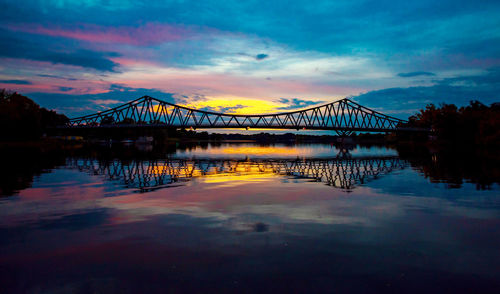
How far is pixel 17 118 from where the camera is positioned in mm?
97625

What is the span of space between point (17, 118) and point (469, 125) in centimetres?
13428

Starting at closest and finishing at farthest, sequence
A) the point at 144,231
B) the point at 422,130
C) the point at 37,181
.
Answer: the point at 144,231 < the point at 37,181 < the point at 422,130

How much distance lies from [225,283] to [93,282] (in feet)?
9.59

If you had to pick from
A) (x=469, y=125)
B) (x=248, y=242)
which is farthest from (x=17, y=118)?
(x=469, y=125)

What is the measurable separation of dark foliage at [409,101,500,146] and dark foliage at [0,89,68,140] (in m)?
128

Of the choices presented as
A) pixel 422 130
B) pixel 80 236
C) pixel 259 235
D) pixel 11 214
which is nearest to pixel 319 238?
pixel 259 235

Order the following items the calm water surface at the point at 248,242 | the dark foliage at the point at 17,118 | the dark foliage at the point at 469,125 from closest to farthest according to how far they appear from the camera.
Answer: the calm water surface at the point at 248,242 → the dark foliage at the point at 469,125 → the dark foliage at the point at 17,118

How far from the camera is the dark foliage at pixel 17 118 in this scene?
9519cm

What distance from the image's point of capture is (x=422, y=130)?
472ft

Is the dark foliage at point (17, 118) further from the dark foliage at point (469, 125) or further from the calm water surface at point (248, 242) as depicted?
the dark foliage at point (469, 125)

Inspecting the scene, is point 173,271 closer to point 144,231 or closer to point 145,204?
point 144,231

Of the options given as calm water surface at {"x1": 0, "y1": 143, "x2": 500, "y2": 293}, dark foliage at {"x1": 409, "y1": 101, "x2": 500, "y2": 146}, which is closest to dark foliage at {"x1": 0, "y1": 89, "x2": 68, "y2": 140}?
calm water surface at {"x1": 0, "y1": 143, "x2": 500, "y2": 293}

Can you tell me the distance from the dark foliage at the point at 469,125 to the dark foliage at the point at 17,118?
12794 cm

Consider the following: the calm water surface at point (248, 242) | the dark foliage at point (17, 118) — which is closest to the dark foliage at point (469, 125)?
the calm water surface at point (248, 242)
